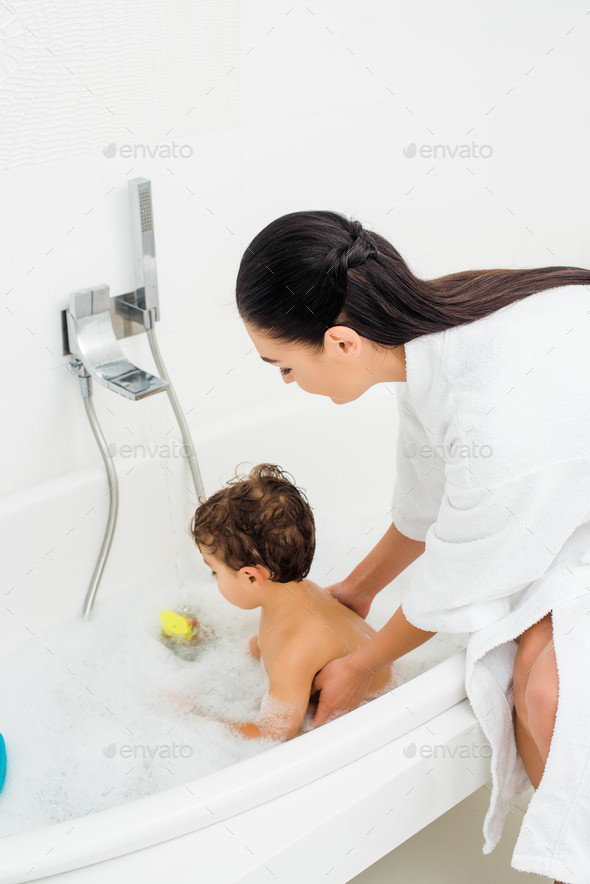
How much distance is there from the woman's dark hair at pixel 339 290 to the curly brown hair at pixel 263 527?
33 centimetres

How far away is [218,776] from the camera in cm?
96

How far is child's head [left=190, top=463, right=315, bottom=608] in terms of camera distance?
1.30 m

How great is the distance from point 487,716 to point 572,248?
1.73 metres

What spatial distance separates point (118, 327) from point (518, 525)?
0.84 m

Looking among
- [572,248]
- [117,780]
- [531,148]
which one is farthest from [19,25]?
[572,248]

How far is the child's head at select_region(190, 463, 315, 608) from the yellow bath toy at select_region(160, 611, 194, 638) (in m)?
0.29

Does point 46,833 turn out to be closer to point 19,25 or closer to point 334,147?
point 19,25

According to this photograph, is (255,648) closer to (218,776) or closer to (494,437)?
(218,776)

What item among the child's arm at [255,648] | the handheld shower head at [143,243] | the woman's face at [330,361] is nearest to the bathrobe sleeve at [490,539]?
the woman's face at [330,361]

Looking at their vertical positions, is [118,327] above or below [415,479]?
above

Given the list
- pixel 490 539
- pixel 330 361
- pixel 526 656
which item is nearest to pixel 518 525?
pixel 490 539

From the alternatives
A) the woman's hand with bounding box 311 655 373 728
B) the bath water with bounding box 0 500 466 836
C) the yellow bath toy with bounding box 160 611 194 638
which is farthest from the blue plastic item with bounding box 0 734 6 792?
the woman's hand with bounding box 311 655 373 728

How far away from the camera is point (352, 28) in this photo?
1.63m

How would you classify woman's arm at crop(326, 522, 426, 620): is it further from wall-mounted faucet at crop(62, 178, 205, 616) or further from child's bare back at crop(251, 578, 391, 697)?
wall-mounted faucet at crop(62, 178, 205, 616)
